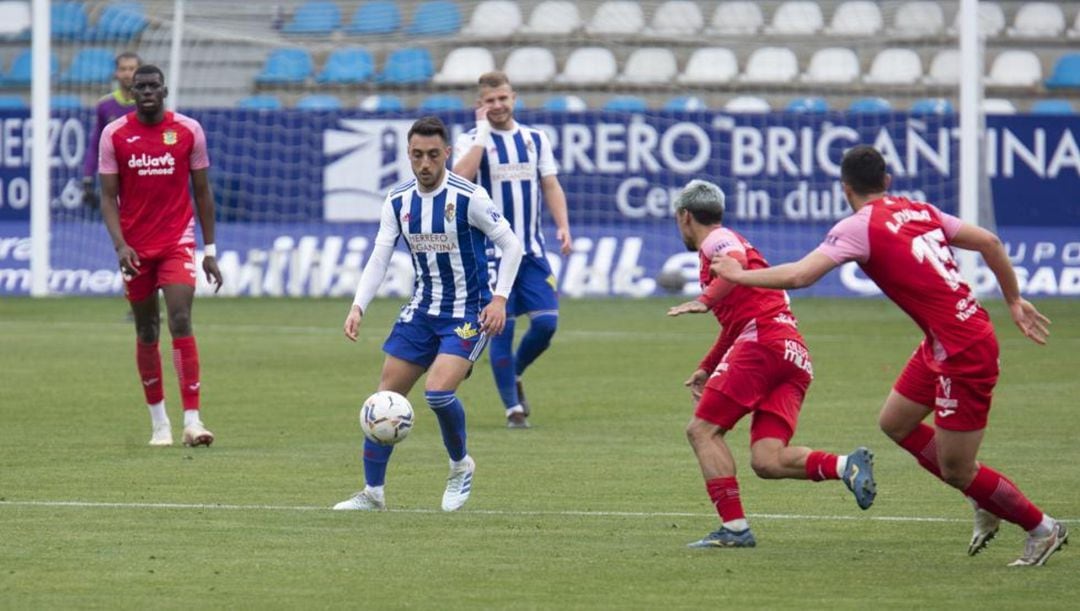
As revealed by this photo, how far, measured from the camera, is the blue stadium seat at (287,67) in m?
29.8

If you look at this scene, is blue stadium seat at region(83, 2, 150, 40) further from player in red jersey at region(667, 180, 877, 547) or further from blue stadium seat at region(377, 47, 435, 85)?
player in red jersey at region(667, 180, 877, 547)

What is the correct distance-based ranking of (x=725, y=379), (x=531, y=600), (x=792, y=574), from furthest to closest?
(x=725, y=379), (x=792, y=574), (x=531, y=600)

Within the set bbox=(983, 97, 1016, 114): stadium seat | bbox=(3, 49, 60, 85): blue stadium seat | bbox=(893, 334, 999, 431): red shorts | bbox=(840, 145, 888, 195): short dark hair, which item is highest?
bbox=(840, 145, 888, 195): short dark hair

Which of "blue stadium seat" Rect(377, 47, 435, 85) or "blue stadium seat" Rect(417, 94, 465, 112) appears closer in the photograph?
"blue stadium seat" Rect(417, 94, 465, 112)

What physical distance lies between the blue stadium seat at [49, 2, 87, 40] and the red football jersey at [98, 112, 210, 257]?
633 inches

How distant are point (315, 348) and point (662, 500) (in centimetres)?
981

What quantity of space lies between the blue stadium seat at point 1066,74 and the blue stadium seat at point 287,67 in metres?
11.1

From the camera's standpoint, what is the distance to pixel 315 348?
1956cm

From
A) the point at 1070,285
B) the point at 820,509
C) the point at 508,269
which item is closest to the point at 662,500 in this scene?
the point at 820,509

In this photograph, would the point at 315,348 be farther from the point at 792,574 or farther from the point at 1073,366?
the point at 792,574

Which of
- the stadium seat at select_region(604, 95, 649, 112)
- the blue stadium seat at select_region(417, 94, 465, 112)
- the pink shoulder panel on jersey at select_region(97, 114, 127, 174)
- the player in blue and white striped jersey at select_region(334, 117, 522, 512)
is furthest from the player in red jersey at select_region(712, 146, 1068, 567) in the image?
the blue stadium seat at select_region(417, 94, 465, 112)

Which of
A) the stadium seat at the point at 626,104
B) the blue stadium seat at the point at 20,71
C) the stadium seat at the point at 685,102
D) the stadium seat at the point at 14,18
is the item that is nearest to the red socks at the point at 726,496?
the stadium seat at the point at 626,104

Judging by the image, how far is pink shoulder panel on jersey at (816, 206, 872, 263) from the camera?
7930mm

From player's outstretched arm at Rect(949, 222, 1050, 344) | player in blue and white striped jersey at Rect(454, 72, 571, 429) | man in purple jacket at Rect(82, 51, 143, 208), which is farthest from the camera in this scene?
man in purple jacket at Rect(82, 51, 143, 208)
